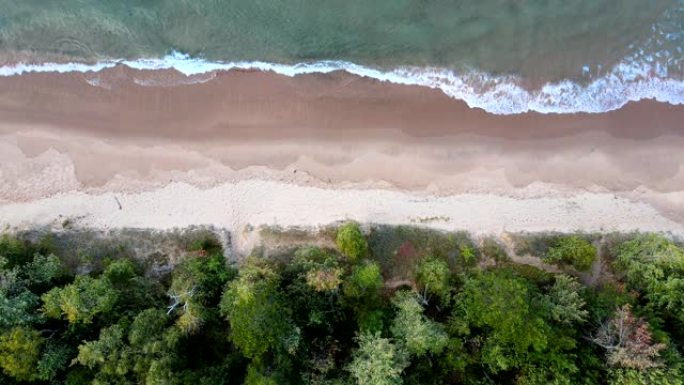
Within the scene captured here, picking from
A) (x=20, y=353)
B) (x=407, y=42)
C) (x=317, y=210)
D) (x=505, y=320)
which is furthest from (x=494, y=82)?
(x=20, y=353)

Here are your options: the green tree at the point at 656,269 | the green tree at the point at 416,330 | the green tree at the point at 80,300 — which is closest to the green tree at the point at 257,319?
the green tree at the point at 416,330

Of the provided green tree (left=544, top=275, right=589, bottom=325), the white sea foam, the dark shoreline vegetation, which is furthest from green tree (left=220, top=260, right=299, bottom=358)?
the white sea foam

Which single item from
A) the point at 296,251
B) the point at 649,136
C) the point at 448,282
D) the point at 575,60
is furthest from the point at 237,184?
the point at 649,136

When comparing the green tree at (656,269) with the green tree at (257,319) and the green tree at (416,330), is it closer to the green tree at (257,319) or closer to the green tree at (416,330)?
the green tree at (416,330)

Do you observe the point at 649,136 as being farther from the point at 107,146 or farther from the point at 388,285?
the point at 107,146

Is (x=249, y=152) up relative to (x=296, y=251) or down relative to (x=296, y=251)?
up

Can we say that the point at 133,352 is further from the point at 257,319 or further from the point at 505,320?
the point at 505,320
